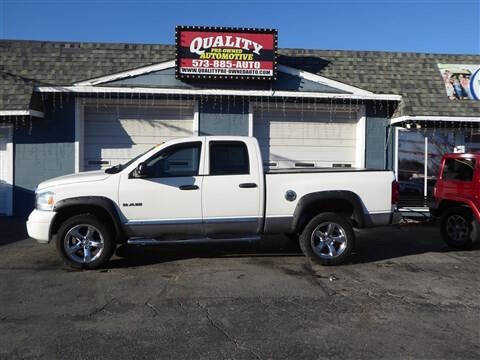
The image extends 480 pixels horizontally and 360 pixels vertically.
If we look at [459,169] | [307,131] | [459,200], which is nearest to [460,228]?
[459,200]

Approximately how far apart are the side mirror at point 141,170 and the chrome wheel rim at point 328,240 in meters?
2.74

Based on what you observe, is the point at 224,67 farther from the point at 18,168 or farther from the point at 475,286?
the point at 475,286

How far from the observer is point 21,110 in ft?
39.1

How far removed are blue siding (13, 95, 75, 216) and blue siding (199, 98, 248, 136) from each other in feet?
11.2

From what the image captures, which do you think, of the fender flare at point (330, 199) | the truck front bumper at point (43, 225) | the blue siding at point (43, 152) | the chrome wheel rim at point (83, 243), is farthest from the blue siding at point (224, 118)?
the truck front bumper at point (43, 225)

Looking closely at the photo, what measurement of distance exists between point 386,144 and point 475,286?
293 inches

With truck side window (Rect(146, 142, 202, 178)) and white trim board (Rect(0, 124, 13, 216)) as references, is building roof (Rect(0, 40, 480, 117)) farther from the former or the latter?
truck side window (Rect(146, 142, 202, 178))

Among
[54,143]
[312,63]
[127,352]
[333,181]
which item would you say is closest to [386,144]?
[312,63]

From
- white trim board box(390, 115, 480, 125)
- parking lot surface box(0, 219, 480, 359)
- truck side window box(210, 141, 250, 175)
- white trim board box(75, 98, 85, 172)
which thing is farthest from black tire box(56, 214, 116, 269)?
white trim board box(390, 115, 480, 125)

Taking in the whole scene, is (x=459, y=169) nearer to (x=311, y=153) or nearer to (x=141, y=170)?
(x=311, y=153)

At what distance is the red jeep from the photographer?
9047 millimetres

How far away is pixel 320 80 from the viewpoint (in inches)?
523

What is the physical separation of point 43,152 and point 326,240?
8410 millimetres

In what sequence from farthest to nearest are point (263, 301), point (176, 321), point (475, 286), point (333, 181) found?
point (333, 181) < point (475, 286) < point (263, 301) < point (176, 321)
